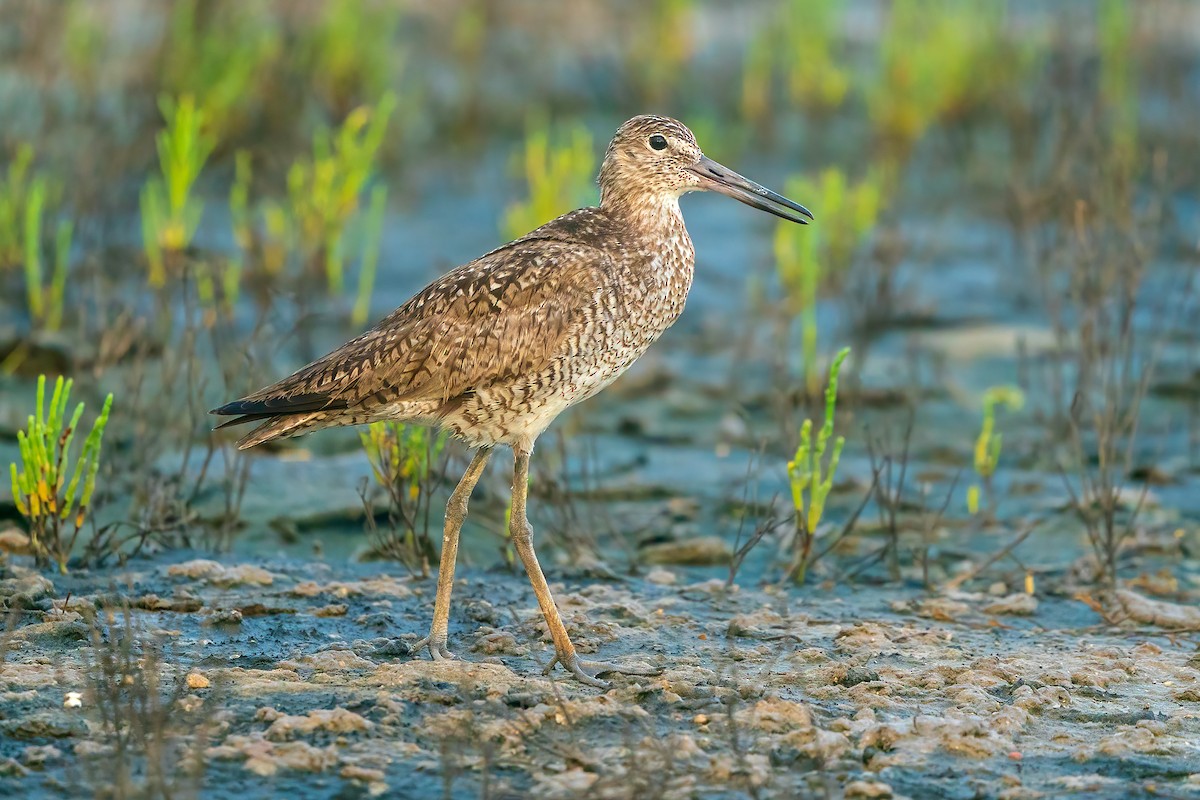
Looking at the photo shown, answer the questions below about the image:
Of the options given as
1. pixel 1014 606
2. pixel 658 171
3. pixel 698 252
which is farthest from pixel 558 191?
pixel 1014 606

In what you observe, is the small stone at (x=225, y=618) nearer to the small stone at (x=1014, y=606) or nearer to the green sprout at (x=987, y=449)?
the small stone at (x=1014, y=606)

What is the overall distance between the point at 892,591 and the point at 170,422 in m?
2.95

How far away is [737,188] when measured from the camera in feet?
18.0

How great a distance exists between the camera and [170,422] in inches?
262

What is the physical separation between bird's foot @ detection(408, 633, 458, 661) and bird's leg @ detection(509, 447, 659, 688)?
288mm

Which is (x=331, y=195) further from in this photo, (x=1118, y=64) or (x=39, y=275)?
(x=1118, y=64)

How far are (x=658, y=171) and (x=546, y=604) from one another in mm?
1491

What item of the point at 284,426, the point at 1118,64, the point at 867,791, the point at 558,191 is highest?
the point at 1118,64

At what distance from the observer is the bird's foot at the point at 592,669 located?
175 inches

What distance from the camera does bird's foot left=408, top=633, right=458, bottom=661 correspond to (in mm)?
4594

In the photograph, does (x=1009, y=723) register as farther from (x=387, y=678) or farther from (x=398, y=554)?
(x=398, y=554)

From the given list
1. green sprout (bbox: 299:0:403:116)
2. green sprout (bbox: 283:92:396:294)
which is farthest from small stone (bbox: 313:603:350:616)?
green sprout (bbox: 299:0:403:116)

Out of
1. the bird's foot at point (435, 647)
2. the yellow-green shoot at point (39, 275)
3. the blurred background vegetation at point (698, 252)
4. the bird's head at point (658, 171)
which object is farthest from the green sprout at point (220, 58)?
the bird's foot at point (435, 647)

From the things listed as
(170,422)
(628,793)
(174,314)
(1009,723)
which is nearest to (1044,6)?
(174,314)
